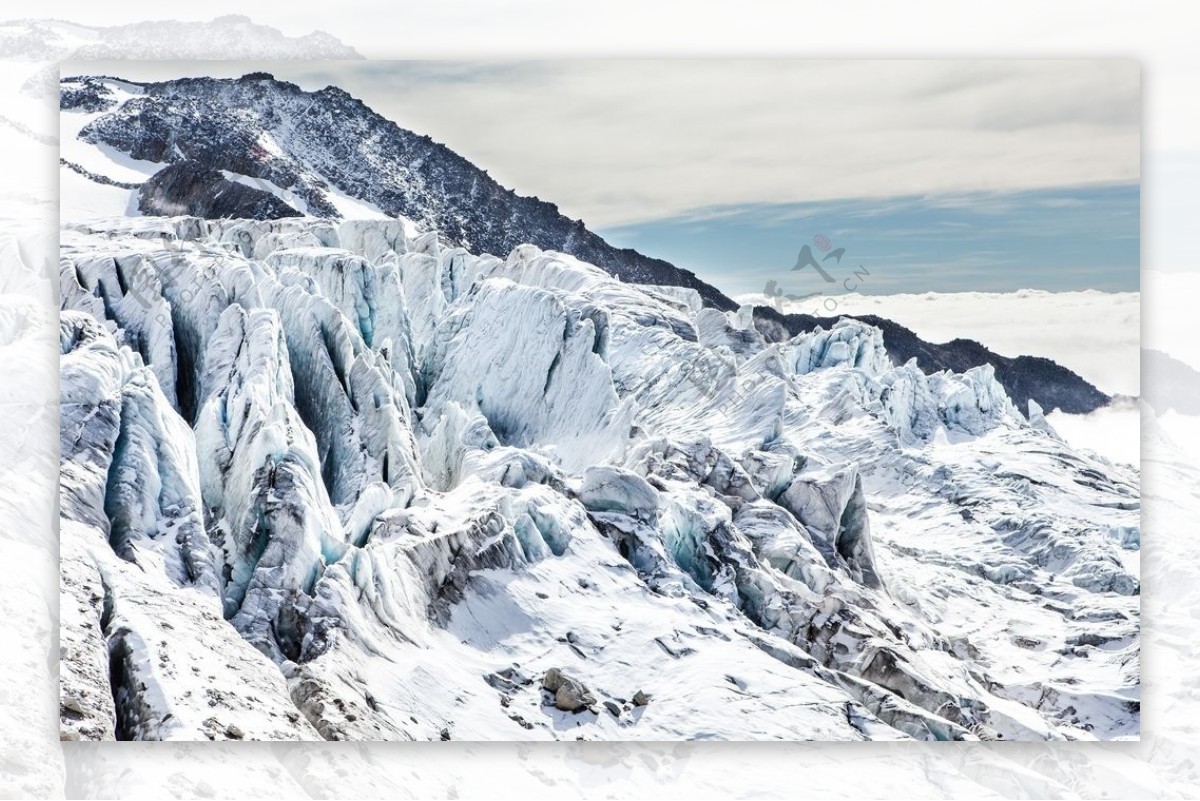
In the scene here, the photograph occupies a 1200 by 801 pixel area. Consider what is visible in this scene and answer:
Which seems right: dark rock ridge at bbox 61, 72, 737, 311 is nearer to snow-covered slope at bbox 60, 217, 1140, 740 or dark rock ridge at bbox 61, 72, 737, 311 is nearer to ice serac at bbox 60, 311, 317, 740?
snow-covered slope at bbox 60, 217, 1140, 740

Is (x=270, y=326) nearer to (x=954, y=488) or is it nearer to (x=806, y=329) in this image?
(x=806, y=329)

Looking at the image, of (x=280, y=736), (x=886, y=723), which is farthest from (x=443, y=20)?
(x=886, y=723)

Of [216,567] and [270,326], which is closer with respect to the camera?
[216,567]

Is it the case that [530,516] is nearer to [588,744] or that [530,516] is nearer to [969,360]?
[588,744]

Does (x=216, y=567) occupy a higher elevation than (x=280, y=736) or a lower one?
→ higher

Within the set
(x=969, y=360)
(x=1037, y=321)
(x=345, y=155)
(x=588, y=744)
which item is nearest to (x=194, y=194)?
(x=345, y=155)

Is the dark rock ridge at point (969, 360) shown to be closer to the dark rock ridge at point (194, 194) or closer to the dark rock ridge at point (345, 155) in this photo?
the dark rock ridge at point (345, 155)

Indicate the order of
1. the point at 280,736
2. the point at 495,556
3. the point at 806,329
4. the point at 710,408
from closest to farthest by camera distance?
the point at 280,736
the point at 495,556
the point at 806,329
the point at 710,408

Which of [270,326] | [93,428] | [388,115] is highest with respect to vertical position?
[388,115]
